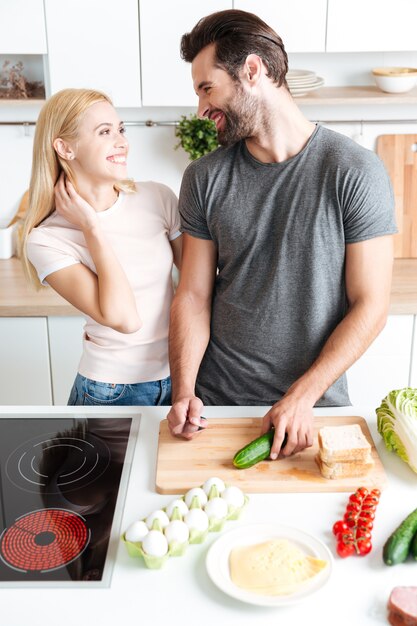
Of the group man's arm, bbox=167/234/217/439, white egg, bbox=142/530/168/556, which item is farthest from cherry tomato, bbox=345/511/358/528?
man's arm, bbox=167/234/217/439

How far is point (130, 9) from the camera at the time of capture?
271 cm

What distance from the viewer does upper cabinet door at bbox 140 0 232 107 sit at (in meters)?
2.70

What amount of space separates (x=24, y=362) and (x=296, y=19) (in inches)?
64.9

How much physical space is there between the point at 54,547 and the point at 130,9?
2079 millimetres

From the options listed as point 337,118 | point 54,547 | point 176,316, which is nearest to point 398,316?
point 337,118

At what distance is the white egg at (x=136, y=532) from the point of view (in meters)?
1.24

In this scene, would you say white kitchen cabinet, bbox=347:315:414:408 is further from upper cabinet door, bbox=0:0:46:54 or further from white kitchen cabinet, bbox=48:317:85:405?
upper cabinet door, bbox=0:0:46:54

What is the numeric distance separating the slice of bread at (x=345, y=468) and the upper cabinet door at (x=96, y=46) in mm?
1853

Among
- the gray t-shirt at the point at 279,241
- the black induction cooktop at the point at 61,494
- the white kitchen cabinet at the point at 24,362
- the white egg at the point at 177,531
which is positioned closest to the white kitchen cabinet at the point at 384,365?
the gray t-shirt at the point at 279,241

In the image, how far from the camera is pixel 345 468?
1434 millimetres

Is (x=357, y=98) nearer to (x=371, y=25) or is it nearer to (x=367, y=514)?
(x=371, y=25)

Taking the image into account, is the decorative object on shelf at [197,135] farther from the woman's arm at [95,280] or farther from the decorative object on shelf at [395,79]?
the woman's arm at [95,280]

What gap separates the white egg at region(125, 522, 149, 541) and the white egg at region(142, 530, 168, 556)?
0.02 m

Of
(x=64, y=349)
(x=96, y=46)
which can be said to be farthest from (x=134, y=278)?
(x=96, y=46)
